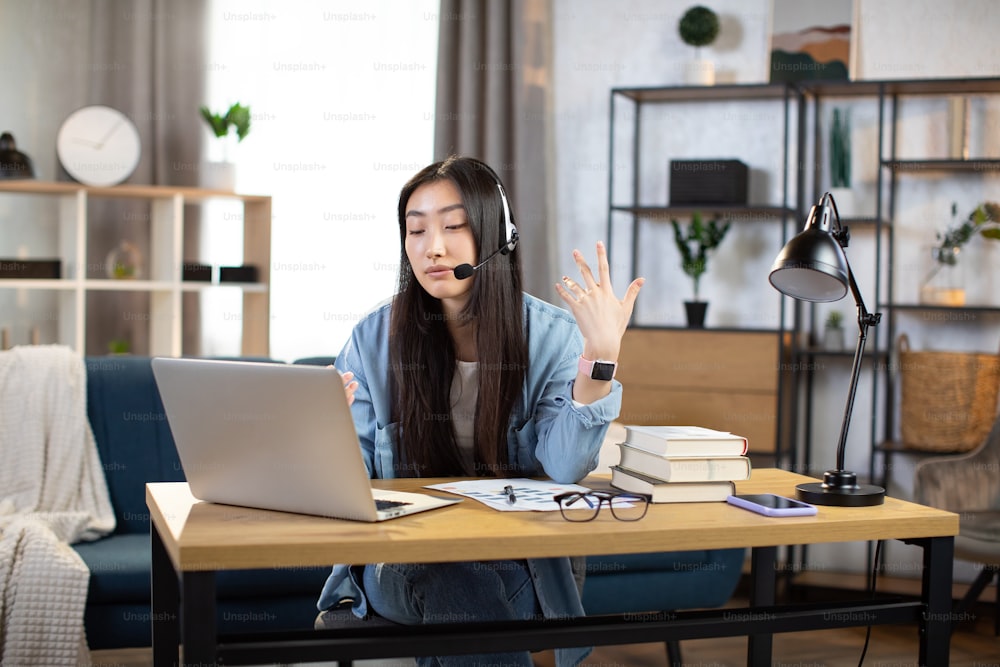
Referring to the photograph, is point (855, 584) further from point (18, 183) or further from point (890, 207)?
point (18, 183)

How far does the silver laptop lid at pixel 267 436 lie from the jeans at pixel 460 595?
1.09ft

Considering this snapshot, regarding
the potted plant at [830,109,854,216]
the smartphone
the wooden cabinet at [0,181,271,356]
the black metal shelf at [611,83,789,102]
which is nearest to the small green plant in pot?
the wooden cabinet at [0,181,271,356]

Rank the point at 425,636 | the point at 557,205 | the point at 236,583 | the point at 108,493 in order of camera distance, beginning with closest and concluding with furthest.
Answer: the point at 425,636 < the point at 236,583 < the point at 108,493 < the point at 557,205

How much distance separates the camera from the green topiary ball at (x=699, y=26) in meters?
3.88

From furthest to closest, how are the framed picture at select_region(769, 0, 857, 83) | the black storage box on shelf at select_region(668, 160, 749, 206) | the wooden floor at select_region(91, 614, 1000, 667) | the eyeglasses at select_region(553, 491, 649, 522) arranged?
the framed picture at select_region(769, 0, 857, 83)
the black storage box on shelf at select_region(668, 160, 749, 206)
the wooden floor at select_region(91, 614, 1000, 667)
the eyeglasses at select_region(553, 491, 649, 522)

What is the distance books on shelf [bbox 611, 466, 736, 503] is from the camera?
154cm

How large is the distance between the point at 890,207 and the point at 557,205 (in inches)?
50.0

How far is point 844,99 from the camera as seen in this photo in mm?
3875

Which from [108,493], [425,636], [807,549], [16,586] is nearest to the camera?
[425,636]

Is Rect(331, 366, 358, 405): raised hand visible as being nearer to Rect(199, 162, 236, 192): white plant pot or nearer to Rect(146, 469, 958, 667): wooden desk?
Rect(146, 469, 958, 667): wooden desk

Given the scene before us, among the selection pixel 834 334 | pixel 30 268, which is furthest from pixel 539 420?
pixel 30 268

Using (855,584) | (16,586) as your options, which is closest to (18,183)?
(16,586)

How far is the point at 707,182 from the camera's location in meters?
3.76

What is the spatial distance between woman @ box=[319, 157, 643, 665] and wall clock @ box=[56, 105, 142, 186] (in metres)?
2.19
